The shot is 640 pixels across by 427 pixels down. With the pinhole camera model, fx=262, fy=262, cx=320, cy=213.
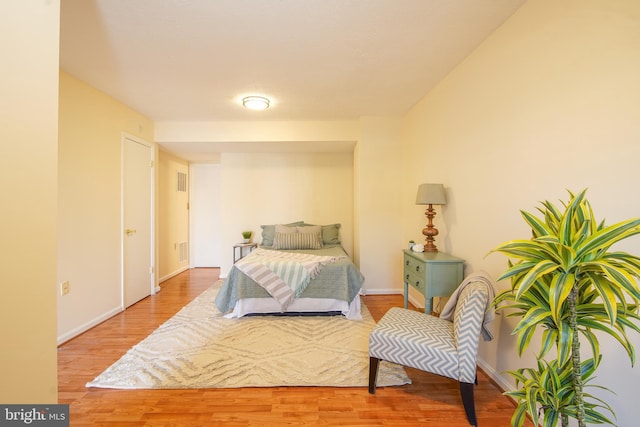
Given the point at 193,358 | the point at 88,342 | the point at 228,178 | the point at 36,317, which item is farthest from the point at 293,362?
the point at 228,178

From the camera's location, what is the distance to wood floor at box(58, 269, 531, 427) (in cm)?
155

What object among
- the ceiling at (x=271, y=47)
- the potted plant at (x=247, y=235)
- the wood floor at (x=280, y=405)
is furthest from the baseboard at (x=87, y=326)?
the ceiling at (x=271, y=47)

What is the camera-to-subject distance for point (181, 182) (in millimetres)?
5184

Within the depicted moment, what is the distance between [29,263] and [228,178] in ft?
12.3

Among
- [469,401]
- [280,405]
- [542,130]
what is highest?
[542,130]

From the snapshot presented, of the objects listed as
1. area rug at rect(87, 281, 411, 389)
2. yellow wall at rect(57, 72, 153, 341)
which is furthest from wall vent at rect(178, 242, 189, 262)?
area rug at rect(87, 281, 411, 389)

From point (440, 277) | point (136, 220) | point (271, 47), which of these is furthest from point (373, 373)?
point (136, 220)

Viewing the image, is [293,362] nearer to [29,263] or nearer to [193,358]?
[193,358]

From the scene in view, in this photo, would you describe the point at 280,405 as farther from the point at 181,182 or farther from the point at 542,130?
the point at 181,182

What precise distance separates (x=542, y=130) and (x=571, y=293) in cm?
108

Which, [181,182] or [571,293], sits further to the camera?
[181,182]

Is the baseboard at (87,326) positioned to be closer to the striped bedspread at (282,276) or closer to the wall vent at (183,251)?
the striped bedspread at (282,276)
